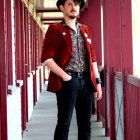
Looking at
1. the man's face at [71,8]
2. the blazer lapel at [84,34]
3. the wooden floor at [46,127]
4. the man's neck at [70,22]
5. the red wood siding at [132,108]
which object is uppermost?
the man's face at [71,8]

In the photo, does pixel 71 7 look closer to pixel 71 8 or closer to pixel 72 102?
pixel 71 8

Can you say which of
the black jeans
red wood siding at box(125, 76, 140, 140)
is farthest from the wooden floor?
the black jeans

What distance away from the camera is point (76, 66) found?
3125 mm

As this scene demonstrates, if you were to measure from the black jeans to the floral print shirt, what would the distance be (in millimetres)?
89

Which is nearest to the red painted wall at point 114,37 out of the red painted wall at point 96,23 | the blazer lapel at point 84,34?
the red painted wall at point 96,23

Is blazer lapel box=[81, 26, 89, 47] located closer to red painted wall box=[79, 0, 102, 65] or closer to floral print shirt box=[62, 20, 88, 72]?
floral print shirt box=[62, 20, 88, 72]

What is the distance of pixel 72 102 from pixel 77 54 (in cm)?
38

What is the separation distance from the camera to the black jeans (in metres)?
3.09

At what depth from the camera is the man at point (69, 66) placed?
3088 millimetres

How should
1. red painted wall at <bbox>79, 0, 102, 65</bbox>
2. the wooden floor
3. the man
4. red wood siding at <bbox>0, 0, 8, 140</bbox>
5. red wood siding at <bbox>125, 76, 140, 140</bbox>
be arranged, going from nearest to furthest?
the man
red wood siding at <bbox>125, 76, 140, 140</bbox>
red wood siding at <bbox>0, 0, 8, 140</bbox>
the wooden floor
red painted wall at <bbox>79, 0, 102, 65</bbox>

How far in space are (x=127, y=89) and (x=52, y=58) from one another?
1.23 meters

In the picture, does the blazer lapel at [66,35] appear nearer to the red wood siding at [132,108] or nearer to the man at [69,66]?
the man at [69,66]

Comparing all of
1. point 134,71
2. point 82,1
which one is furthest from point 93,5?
point 82,1

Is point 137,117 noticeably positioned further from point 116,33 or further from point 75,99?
point 116,33
